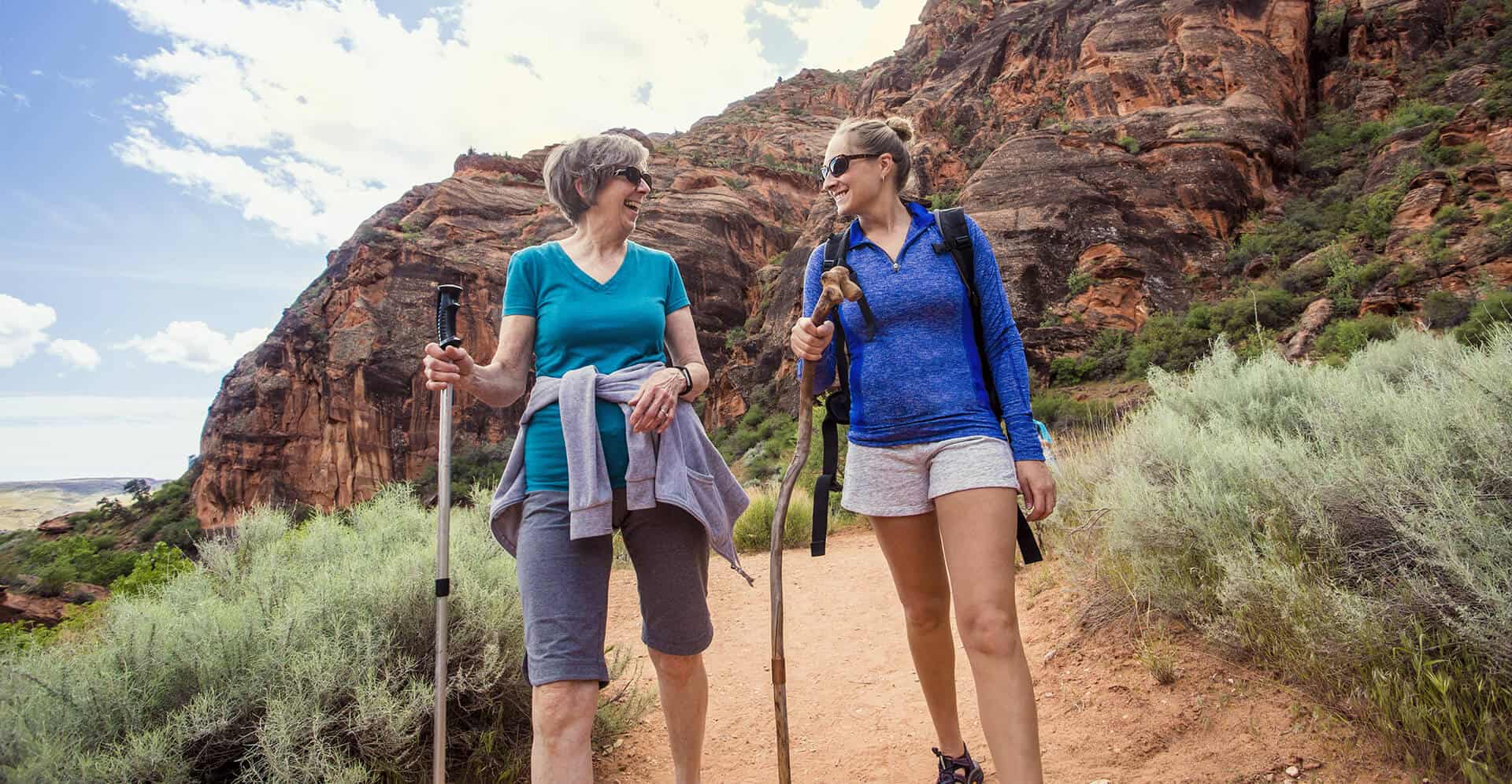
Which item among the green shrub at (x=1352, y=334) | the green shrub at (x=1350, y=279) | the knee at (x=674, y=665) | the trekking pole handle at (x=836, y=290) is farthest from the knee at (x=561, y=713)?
the green shrub at (x=1350, y=279)

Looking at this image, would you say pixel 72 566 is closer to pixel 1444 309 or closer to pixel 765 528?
pixel 765 528

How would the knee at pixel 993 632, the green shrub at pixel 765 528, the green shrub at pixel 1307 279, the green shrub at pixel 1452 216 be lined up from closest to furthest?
1. the knee at pixel 993 632
2. the green shrub at pixel 765 528
3. the green shrub at pixel 1452 216
4. the green shrub at pixel 1307 279

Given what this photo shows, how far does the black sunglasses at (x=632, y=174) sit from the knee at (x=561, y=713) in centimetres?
149

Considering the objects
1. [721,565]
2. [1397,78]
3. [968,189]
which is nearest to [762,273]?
[968,189]

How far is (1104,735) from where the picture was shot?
3.10 m

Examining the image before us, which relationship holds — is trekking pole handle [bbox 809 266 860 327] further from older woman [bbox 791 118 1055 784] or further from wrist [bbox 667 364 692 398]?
wrist [bbox 667 364 692 398]

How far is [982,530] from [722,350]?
37.3m

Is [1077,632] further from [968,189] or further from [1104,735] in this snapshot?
[968,189]

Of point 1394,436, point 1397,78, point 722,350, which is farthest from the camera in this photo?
point 722,350

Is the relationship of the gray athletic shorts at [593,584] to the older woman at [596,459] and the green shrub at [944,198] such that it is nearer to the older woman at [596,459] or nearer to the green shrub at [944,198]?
the older woman at [596,459]

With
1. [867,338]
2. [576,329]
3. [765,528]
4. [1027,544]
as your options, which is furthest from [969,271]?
[765,528]

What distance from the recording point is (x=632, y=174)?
7.36 feet

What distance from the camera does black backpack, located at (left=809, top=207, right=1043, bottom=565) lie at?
2.18 meters

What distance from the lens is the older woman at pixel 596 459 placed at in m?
1.88
